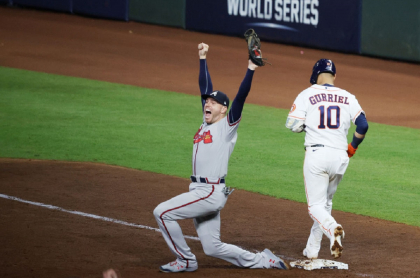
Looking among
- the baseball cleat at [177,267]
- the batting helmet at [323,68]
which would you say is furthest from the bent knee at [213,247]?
the batting helmet at [323,68]

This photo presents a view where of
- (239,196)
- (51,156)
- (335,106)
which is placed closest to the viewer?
(335,106)

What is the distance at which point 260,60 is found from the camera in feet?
20.3

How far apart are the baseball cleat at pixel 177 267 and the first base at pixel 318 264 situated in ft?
2.84

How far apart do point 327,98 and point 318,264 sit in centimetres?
140

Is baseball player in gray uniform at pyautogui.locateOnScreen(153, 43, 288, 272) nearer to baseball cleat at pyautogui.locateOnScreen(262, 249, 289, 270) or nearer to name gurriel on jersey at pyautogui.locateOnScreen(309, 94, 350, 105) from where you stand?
baseball cleat at pyautogui.locateOnScreen(262, 249, 289, 270)

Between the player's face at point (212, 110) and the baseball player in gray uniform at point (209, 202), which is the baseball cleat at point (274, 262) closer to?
the baseball player in gray uniform at point (209, 202)

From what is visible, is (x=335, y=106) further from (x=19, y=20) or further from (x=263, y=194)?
(x=19, y=20)

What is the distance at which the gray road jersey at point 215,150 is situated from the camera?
6359 millimetres

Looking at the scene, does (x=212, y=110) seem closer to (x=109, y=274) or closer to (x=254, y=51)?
(x=254, y=51)

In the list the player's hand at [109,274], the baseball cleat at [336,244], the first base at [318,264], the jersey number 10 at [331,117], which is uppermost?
the jersey number 10 at [331,117]

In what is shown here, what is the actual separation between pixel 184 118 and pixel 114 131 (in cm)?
160

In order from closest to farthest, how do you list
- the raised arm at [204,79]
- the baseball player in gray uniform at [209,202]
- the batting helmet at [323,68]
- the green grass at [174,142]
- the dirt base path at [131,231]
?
the baseball player in gray uniform at [209,202] → the dirt base path at [131,231] → the batting helmet at [323,68] → the raised arm at [204,79] → the green grass at [174,142]

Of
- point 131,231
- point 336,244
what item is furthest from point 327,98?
point 131,231

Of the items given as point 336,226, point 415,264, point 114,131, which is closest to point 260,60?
point 336,226
